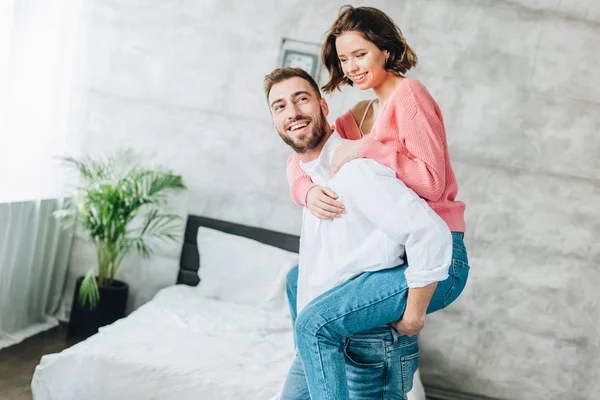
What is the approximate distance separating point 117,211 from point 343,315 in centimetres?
262

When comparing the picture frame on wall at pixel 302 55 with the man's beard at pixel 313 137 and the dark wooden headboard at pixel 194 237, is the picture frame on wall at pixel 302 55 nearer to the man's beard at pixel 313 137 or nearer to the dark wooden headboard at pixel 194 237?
the dark wooden headboard at pixel 194 237

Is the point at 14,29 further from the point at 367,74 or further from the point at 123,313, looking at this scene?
the point at 367,74

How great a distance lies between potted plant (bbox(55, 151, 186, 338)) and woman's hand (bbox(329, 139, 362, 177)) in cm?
242

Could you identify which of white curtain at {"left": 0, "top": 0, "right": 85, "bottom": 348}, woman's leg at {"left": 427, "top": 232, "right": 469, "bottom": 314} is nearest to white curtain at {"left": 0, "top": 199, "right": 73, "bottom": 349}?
white curtain at {"left": 0, "top": 0, "right": 85, "bottom": 348}

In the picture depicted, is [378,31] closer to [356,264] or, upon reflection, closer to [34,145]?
[356,264]

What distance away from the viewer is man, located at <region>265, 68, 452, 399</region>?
1.49 meters

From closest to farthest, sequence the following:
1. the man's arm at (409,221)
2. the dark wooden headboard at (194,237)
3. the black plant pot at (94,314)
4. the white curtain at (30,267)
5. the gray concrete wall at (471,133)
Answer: the man's arm at (409,221) → the white curtain at (30,267) → the black plant pot at (94,314) → the gray concrete wall at (471,133) → the dark wooden headboard at (194,237)

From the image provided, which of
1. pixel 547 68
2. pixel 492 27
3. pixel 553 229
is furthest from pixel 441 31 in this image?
pixel 553 229

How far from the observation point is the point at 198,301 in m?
3.83

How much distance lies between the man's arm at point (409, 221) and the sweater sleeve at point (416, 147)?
7 cm

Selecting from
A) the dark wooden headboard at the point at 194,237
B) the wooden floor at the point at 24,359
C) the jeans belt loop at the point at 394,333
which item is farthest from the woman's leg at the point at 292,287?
the dark wooden headboard at the point at 194,237

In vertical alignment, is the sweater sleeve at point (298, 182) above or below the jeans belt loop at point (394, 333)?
above

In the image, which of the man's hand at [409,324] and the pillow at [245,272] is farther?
the pillow at [245,272]

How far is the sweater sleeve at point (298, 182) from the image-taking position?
1.84 m
